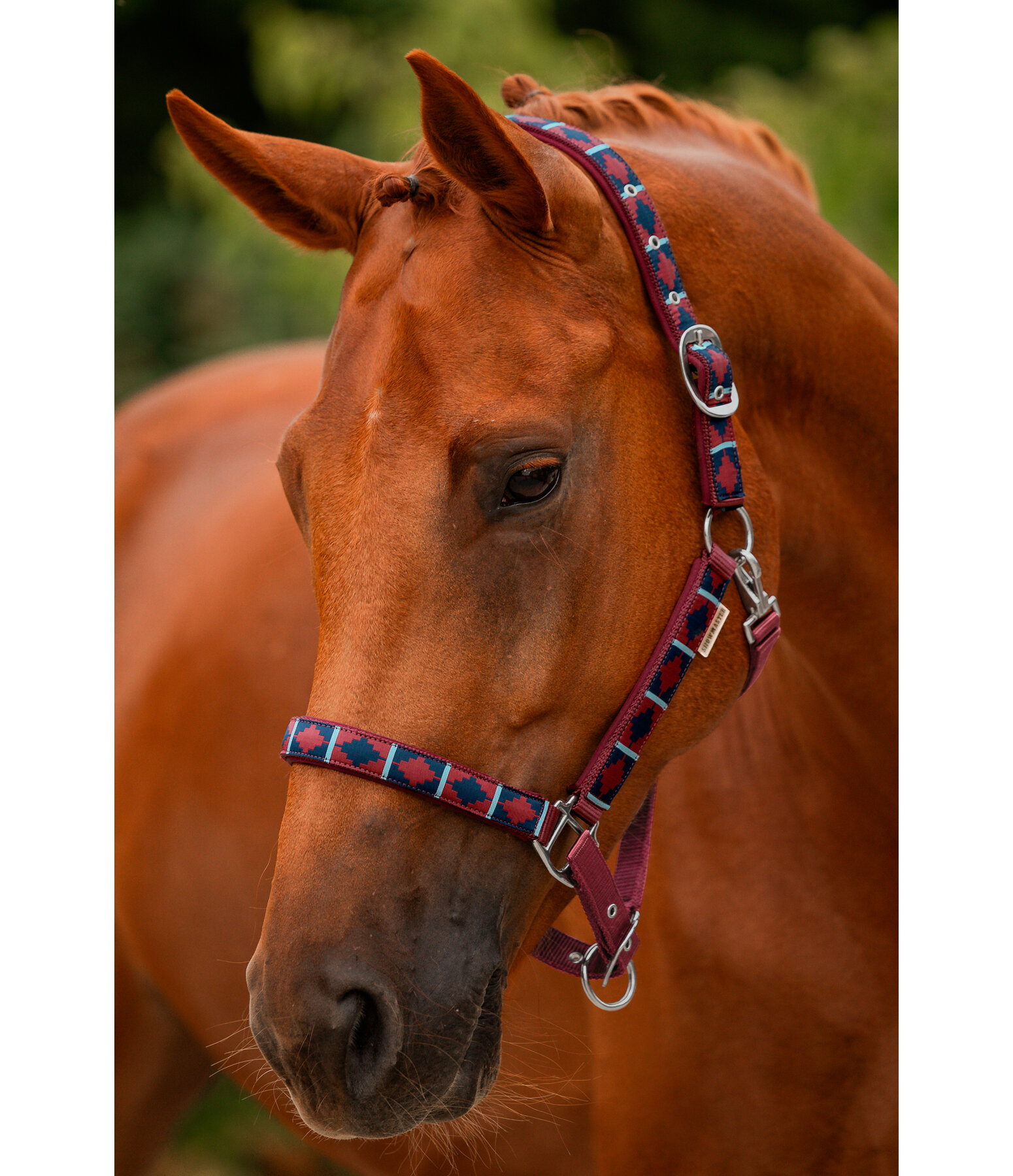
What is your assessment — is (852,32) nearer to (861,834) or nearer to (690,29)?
(690,29)

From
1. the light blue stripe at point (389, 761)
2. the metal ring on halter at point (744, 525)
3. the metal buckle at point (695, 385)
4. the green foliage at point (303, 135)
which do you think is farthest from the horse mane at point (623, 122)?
the green foliage at point (303, 135)

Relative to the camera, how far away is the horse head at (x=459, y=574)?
1001mm

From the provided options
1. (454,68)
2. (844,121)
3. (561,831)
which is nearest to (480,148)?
(561,831)

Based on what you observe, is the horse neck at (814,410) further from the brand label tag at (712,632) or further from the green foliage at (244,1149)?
the green foliage at (244,1149)

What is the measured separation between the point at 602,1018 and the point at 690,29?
3.03m

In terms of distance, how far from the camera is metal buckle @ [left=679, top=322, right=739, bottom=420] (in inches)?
46.1

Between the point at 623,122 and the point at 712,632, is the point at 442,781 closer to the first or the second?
the point at 712,632

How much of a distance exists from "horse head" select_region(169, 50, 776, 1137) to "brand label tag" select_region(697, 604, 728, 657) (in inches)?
1.3

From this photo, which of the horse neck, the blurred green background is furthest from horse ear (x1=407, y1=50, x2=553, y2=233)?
the blurred green background

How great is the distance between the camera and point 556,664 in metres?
1.06

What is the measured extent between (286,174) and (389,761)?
0.73 metres

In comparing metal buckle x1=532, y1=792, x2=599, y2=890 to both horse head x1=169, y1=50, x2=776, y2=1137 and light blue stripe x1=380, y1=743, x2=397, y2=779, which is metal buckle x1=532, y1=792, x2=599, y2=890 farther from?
light blue stripe x1=380, y1=743, x2=397, y2=779

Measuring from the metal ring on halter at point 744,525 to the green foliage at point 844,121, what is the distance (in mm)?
1846

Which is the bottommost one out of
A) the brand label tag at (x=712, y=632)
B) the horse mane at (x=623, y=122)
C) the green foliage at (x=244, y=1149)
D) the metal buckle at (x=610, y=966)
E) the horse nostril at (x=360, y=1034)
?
the green foliage at (x=244, y=1149)
